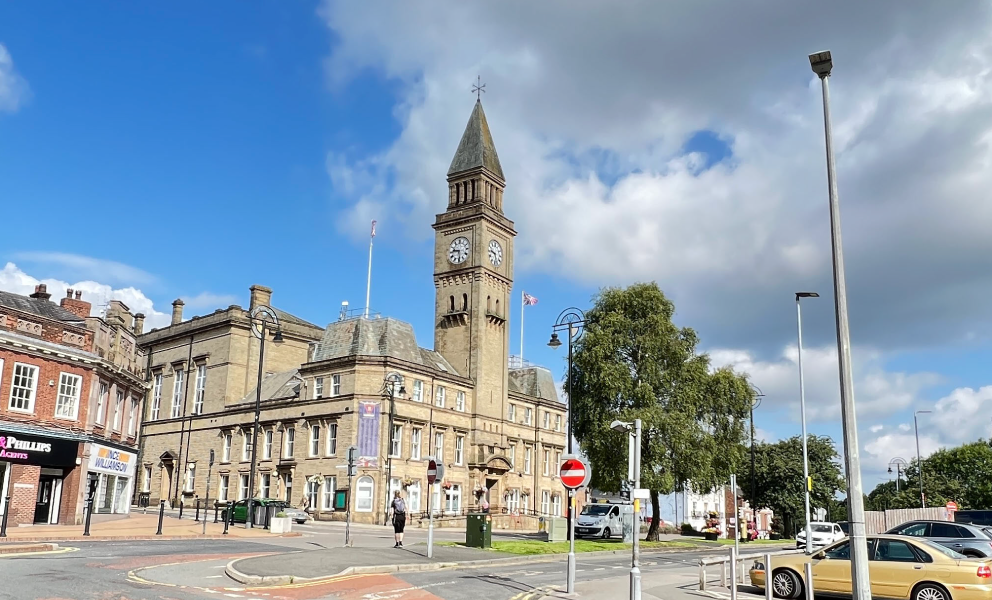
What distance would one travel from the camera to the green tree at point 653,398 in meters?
36.4

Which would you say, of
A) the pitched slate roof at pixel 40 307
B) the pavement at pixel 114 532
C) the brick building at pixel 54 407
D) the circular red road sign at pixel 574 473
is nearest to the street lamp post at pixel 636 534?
the circular red road sign at pixel 574 473

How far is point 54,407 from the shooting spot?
102ft

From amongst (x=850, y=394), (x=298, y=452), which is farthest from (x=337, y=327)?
(x=850, y=394)

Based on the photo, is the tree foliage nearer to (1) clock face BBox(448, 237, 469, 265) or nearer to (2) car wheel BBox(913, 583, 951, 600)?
(1) clock face BBox(448, 237, 469, 265)

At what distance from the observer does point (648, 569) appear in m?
24.0

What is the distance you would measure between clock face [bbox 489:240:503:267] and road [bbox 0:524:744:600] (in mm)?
39699

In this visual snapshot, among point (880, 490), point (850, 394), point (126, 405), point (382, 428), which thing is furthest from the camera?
point (880, 490)

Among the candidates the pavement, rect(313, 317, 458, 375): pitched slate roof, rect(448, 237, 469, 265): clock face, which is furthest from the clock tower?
the pavement

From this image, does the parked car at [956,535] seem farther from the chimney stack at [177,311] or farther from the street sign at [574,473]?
Result: the chimney stack at [177,311]

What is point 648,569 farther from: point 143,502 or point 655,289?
point 143,502

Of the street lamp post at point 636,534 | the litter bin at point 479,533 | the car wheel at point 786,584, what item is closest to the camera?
the street lamp post at point 636,534

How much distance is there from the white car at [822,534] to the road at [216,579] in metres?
16.0

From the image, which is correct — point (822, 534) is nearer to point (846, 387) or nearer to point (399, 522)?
point (399, 522)

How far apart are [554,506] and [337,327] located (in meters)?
26.0
